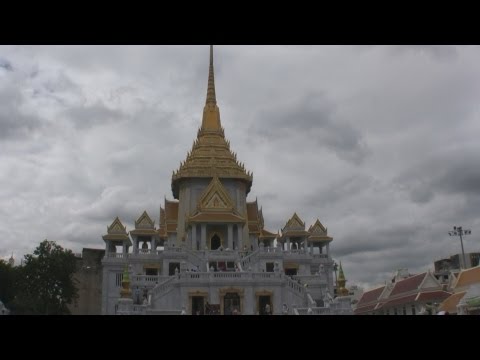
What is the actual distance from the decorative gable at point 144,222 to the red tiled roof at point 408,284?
82.4 ft

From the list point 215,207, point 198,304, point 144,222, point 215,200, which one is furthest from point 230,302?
point 144,222

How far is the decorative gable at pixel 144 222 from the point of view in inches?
1924

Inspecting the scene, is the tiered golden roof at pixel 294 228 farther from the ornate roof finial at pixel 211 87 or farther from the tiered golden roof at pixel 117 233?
the ornate roof finial at pixel 211 87

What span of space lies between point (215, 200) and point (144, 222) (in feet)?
22.4

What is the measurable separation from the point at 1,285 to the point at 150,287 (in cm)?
1746

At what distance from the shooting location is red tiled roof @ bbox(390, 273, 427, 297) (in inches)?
1971

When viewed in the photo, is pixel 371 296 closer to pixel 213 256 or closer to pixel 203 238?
pixel 203 238

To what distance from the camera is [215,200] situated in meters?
49.7

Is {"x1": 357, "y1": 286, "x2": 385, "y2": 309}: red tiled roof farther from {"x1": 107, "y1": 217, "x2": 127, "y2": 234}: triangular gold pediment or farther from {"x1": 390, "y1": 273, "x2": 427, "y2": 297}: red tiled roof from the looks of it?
{"x1": 107, "y1": 217, "x2": 127, "y2": 234}: triangular gold pediment

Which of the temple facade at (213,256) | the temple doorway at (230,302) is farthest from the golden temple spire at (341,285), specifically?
the temple doorway at (230,302)

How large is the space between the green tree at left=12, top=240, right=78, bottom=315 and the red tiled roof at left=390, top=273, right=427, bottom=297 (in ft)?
Answer: 101

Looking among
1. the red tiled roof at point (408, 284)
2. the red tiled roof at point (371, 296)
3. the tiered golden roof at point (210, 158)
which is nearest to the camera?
the red tiled roof at point (408, 284)
